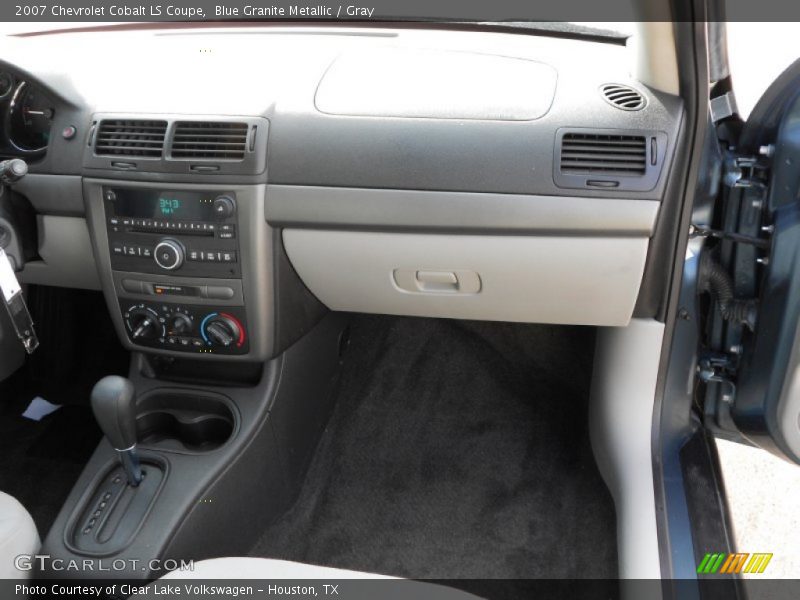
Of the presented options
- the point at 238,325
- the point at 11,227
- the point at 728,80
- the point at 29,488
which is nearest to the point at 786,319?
the point at 728,80

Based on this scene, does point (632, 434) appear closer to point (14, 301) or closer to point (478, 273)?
point (478, 273)

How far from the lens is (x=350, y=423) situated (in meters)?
2.15

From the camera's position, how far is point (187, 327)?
1.65m

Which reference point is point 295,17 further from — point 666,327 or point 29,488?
point 29,488

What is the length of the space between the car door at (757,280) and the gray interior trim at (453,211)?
20 centimetres

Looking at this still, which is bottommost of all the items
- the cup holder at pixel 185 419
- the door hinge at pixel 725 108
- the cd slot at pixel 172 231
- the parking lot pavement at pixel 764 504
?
the parking lot pavement at pixel 764 504

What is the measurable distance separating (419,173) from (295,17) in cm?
77

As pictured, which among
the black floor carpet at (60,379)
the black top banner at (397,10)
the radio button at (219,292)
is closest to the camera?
the black top banner at (397,10)

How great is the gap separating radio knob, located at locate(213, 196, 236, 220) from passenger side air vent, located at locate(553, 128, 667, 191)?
63 cm

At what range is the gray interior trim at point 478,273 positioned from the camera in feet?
4.88

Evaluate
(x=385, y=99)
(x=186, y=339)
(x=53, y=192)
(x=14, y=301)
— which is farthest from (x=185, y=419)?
(x=385, y=99)

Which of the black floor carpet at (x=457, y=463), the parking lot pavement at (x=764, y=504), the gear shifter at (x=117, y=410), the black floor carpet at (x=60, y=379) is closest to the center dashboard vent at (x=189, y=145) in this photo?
the gear shifter at (x=117, y=410)

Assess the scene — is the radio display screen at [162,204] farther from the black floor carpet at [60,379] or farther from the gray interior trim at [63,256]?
the black floor carpet at [60,379]

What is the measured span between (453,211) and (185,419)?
770mm
